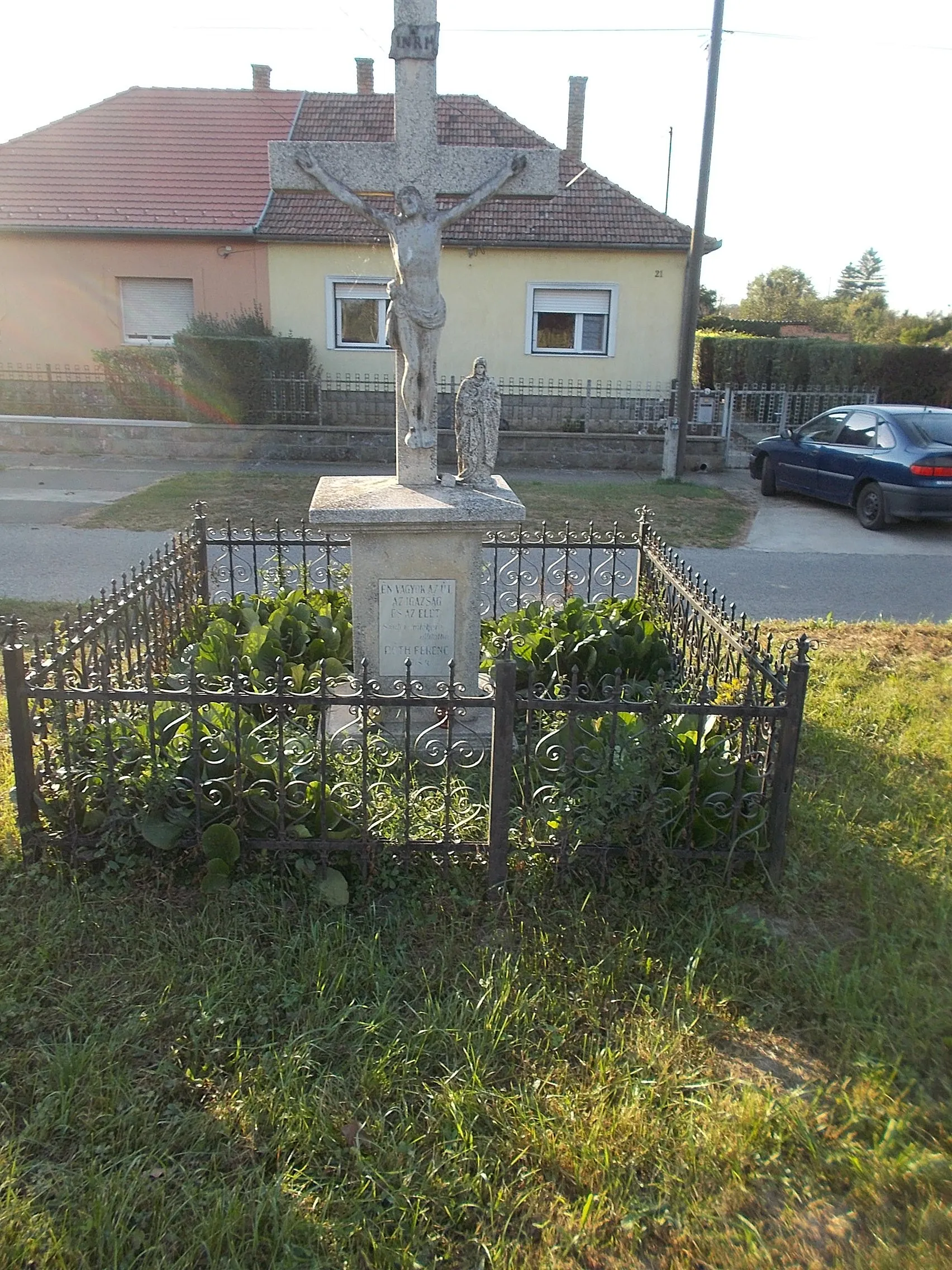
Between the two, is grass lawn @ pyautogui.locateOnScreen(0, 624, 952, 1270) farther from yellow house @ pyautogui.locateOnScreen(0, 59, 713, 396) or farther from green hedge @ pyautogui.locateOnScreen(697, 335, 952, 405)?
green hedge @ pyautogui.locateOnScreen(697, 335, 952, 405)

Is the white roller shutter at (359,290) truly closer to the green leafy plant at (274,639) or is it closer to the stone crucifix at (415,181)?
the green leafy plant at (274,639)

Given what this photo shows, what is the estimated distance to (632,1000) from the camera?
3.07 m

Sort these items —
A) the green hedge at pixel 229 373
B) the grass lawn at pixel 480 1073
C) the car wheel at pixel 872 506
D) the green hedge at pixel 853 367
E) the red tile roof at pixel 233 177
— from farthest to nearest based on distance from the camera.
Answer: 1. the green hedge at pixel 853 367
2. the red tile roof at pixel 233 177
3. the green hedge at pixel 229 373
4. the car wheel at pixel 872 506
5. the grass lawn at pixel 480 1073

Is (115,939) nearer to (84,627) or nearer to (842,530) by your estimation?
(84,627)

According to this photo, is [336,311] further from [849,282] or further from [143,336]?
[849,282]

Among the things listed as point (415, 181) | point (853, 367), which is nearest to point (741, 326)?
point (853, 367)

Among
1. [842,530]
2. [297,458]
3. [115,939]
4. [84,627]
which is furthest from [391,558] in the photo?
[297,458]

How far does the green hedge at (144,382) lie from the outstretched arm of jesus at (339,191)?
11750 mm

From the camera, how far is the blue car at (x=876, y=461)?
1065 cm

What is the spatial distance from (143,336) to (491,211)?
6498mm

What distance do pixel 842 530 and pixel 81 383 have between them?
11.8 meters

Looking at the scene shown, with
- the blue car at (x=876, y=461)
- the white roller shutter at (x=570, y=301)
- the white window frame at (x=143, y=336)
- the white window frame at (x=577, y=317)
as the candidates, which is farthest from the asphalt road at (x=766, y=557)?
the white roller shutter at (x=570, y=301)

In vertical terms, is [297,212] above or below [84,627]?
above

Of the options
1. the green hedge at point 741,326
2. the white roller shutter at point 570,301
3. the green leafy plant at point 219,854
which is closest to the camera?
the green leafy plant at point 219,854
